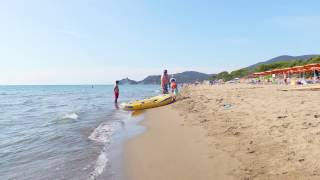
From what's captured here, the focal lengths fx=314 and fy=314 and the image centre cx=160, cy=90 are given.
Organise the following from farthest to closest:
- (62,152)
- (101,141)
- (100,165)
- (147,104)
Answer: (147,104)
(101,141)
(62,152)
(100,165)

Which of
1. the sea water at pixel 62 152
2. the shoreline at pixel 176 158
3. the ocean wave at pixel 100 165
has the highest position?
the shoreline at pixel 176 158

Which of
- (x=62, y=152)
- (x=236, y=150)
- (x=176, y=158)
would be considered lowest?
(x=62, y=152)

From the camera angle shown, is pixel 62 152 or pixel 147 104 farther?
→ pixel 147 104

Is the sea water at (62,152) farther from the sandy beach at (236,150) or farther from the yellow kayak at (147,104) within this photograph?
the yellow kayak at (147,104)

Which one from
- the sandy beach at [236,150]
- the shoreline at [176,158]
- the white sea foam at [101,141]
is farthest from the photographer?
the white sea foam at [101,141]

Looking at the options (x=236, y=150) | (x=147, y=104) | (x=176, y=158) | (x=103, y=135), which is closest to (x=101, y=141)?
(x=103, y=135)

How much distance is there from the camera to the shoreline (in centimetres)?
507

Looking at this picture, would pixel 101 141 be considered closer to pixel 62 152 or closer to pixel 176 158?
pixel 62 152

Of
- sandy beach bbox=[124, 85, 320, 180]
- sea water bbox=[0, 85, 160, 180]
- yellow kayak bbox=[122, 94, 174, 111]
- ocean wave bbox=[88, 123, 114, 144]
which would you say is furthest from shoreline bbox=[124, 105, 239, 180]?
yellow kayak bbox=[122, 94, 174, 111]

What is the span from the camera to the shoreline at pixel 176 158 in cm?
507

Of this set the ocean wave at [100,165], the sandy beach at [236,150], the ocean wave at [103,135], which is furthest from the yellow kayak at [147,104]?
the ocean wave at [100,165]

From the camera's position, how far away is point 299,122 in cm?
722

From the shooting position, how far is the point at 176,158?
6.05m

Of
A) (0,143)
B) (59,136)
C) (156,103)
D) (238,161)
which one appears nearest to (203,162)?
(238,161)
